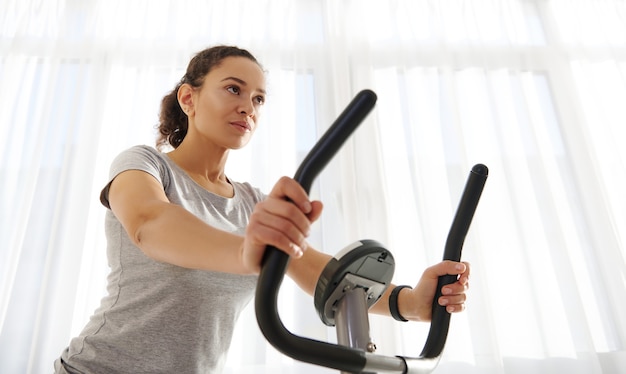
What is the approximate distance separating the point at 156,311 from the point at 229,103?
57 cm

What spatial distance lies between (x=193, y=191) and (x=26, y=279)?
46.0 inches

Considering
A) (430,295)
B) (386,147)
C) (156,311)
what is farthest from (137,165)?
(386,147)

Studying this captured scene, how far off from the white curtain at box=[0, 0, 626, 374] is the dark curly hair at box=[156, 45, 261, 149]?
57cm

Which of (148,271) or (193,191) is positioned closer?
(148,271)

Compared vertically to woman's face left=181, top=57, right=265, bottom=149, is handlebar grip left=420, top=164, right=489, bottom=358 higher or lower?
lower

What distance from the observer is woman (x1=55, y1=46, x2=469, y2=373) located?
0.75 metres

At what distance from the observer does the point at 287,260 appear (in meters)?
0.65

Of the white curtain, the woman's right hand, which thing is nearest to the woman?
the woman's right hand

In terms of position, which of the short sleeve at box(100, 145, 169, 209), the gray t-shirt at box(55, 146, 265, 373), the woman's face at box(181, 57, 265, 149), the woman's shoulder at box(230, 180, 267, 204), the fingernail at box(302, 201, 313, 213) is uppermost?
the woman's face at box(181, 57, 265, 149)

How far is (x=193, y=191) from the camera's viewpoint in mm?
1299

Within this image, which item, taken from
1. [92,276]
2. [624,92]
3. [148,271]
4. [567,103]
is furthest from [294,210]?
[624,92]

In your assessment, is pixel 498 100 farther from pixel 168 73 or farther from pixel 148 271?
pixel 148 271

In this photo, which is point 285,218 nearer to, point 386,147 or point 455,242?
point 455,242

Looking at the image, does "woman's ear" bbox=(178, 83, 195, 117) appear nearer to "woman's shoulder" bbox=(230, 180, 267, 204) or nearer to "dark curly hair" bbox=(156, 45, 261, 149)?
"dark curly hair" bbox=(156, 45, 261, 149)
